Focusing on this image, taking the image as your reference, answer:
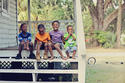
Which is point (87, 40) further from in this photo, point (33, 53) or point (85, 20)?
point (33, 53)

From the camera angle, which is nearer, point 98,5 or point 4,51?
point 4,51

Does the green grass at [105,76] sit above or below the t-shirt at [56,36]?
below

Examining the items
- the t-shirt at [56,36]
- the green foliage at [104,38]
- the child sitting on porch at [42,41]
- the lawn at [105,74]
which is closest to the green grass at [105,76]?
the lawn at [105,74]

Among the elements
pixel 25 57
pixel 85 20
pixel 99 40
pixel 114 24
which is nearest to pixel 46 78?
pixel 25 57

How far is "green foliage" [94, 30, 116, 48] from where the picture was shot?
24.5 meters

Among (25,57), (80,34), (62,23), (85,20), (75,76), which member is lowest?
(75,76)

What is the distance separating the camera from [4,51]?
652 cm

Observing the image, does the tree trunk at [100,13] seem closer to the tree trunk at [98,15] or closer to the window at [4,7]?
the tree trunk at [98,15]

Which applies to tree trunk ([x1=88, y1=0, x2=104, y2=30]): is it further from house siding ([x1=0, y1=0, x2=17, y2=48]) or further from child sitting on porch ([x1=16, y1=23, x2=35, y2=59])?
child sitting on porch ([x1=16, y1=23, x2=35, y2=59])

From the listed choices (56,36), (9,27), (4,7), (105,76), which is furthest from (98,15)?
(56,36)

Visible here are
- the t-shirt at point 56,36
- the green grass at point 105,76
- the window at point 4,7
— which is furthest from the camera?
the green grass at point 105,76

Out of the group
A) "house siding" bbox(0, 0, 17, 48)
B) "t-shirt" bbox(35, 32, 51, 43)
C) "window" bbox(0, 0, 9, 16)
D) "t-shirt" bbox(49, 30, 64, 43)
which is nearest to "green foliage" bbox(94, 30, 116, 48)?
"house siding" bbox(0, 0, 17, 48)

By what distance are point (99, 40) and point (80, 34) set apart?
19619mm

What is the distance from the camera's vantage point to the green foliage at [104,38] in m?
24.5
